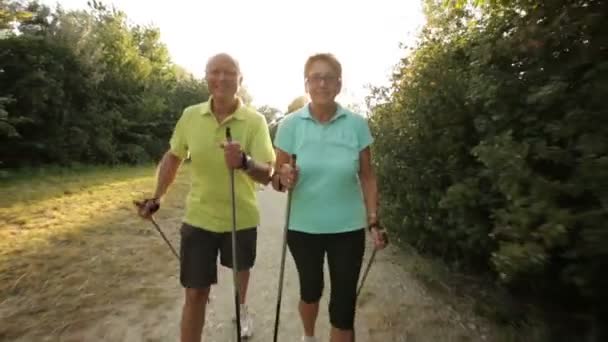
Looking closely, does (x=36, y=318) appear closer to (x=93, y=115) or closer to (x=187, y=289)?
(x=187, y=289)

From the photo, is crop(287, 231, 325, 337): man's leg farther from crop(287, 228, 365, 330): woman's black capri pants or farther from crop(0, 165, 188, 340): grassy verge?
crop(0, 165, 188, 340): grassy verge

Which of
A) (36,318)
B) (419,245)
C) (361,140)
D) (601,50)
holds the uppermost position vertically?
(601,50)

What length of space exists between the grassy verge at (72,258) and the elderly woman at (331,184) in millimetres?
2462

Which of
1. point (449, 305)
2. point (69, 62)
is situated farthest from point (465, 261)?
point (69, 62)

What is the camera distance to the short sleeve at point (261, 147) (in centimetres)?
316

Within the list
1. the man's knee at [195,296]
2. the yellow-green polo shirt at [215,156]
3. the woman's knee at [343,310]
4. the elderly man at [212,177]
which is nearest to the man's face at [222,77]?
the elderly man at [212,177]

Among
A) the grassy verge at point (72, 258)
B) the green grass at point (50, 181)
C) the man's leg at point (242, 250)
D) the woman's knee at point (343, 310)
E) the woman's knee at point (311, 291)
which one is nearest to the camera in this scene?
the woman's knee at point (343, 310)

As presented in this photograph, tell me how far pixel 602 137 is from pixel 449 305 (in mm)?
2792

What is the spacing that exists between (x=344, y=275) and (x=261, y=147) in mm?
1056

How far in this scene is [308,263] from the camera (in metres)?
2.89

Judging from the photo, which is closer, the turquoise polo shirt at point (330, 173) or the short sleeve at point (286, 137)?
the turquoise polo shirt at point (330, 173)

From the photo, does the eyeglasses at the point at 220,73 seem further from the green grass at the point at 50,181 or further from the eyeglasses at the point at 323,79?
the green grass at the point at 50,181

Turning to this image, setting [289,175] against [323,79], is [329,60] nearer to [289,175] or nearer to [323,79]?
[323,79]

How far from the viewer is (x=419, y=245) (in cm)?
536
